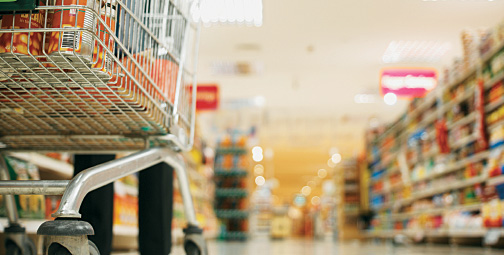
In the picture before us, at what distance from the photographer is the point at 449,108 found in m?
6.02

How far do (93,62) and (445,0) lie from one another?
6830 mm

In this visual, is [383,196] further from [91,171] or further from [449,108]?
[91,171]

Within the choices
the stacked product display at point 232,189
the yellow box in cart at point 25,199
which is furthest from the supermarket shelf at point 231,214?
the yellow box in cart at point 25,199

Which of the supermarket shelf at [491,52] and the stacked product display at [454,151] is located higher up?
the supermarket shelf at [491,52]

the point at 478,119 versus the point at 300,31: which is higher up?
the point at 300,31

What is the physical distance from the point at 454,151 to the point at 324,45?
3.65 m

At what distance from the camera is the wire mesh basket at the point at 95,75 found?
1.07 metres

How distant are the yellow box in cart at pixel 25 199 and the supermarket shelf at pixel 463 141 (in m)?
4.14

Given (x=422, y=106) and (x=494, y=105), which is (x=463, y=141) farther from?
(x=422, y=106)

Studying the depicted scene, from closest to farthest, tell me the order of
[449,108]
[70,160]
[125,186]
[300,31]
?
1. [70,160]
2. [125,186]
3. [449,108]
4. [300,31]

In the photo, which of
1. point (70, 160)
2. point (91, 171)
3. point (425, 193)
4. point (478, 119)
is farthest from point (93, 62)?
point (425, 193)

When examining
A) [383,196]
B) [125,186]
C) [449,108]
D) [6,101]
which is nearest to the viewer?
[6,101]

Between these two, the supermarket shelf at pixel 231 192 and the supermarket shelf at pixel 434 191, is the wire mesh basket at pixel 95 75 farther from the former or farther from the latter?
the supermarket shelf at pixel 231 192

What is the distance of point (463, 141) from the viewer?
5465 millimetres
